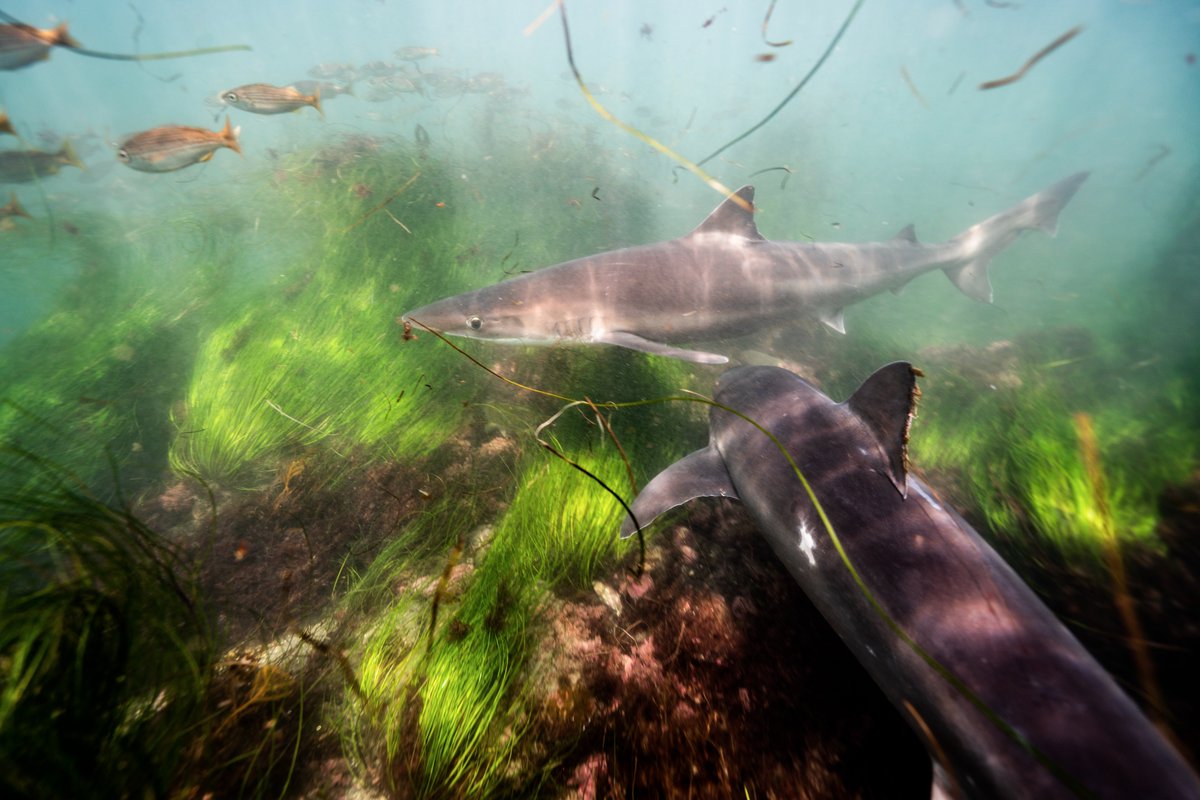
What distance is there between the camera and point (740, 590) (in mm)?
2414

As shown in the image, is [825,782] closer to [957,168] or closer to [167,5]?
[957,168]

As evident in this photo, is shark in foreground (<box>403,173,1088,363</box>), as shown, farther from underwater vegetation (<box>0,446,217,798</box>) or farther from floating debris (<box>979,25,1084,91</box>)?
underwater vegetation (<box>0,446,217,798</box>)

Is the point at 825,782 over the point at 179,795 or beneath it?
beneath

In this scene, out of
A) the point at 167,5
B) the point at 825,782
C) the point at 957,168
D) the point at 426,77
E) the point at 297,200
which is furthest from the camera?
the point at 167,5

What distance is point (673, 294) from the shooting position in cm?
471

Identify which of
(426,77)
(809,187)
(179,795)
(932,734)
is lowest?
(809,187)

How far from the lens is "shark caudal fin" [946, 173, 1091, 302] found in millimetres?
7841

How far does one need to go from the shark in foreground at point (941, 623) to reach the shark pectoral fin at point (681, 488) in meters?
0.16

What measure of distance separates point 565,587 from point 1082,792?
2.13 meters

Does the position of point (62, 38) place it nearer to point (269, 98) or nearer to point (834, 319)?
point (269, 98)

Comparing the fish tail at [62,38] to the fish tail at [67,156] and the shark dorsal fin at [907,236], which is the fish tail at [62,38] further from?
the shark dorsal fin at [907,236]

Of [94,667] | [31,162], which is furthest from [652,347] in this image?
[31,162]

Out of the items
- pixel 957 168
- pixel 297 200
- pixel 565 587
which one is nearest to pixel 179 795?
pixel 565 587

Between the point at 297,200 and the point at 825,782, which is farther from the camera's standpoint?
the point at 297,200
